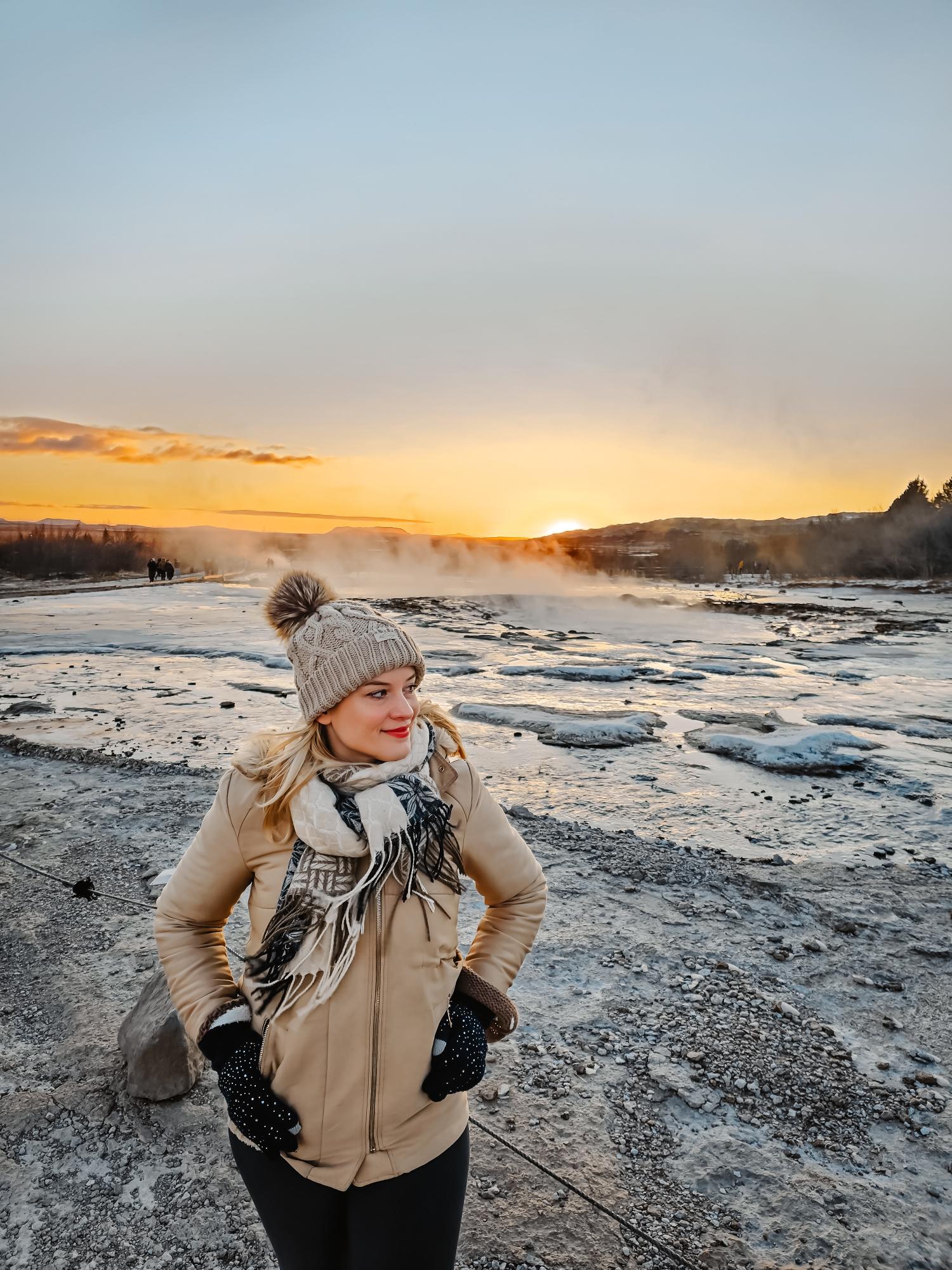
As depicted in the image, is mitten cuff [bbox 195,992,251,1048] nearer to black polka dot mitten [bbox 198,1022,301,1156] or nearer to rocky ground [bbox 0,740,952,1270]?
black polka dot mitten [bbox 198,1022,301,1156]

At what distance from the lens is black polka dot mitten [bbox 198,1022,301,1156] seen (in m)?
1.54

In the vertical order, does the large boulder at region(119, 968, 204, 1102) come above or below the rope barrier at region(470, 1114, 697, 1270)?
above

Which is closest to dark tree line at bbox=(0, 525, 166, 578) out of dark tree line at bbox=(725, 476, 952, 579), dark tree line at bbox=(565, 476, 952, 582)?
dark tree line at bbox=(565, 476, 952, 582)

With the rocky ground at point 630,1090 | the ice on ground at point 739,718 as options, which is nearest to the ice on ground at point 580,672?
the ice on ground at point 739,718

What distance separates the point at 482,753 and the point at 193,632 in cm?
1281

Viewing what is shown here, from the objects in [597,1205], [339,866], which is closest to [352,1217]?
[339,866]

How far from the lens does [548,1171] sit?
8.92 feet

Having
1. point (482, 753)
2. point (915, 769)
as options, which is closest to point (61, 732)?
point (482, 753)

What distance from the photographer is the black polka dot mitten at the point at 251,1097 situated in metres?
1.54

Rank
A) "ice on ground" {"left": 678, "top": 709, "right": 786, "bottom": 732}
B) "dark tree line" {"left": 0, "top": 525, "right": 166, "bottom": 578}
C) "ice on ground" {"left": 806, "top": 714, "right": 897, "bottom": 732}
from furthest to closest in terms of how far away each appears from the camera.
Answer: "dark tree line" {"left": 0, "top": 525, "right": 166, "bottom": 578} < "ice on ground" {"left": 806, "top": 714, "right": 897, "bottom": 732} < "ice on ground" {"left": 678, "top": 709, "right": 786, "bottom": 732}

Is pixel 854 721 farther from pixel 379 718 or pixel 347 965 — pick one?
pixel 347 965

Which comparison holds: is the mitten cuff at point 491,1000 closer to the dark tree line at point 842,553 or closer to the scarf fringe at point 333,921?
the scarf fringe at point 333,921

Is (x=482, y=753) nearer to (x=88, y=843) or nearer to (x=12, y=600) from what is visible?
(x=88, y=843)

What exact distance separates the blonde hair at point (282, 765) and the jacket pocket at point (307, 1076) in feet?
1.28
